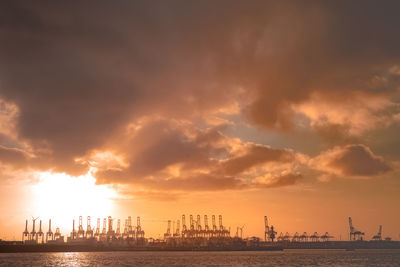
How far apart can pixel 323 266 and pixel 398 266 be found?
2682cm

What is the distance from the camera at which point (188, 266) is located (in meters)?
130

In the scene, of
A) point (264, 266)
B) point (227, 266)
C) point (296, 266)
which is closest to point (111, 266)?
point (227, 266)

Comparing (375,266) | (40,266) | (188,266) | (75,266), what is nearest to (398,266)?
(375,266)

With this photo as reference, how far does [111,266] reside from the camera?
130750 millimetres

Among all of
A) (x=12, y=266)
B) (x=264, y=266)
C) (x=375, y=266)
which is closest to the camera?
(x=12, y=266)

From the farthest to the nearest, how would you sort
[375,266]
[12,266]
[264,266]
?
[375,266]
[264,266]
[12,266]

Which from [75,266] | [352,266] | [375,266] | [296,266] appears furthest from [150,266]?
[375,266]

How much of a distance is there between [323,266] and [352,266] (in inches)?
440

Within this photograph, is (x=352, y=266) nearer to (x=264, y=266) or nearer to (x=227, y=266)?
(x=264, y=266)

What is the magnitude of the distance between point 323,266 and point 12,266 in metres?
96.7

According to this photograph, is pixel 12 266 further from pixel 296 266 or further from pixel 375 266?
pixel 375 266

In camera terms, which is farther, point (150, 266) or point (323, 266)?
point (323, 266)

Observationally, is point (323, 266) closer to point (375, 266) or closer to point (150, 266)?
point (375, 266)

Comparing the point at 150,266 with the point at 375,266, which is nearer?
the point at 150,266
